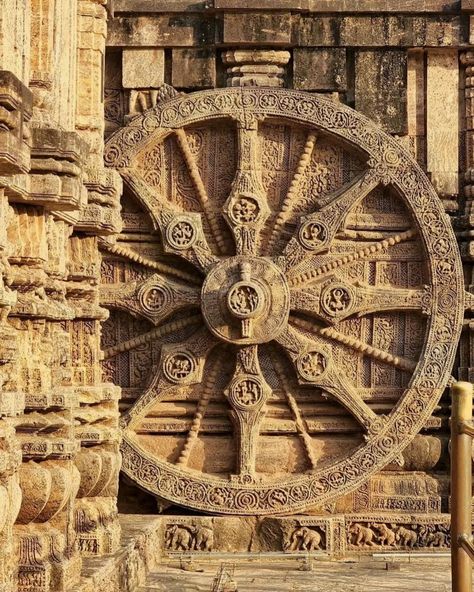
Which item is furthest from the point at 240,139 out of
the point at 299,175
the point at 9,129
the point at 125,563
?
the point at 9,129

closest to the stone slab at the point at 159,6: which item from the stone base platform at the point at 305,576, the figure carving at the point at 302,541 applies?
the figure carving at the point at 302,541

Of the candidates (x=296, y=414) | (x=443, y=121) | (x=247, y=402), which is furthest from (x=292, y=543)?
(x=443, y=121)

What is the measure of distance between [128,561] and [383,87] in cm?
451

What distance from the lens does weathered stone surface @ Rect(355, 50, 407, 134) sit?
14.6 meters

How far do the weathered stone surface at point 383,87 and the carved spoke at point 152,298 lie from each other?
6.36ft

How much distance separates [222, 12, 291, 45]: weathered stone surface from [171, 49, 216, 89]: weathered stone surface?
23 cm

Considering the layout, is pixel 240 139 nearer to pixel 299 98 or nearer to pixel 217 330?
pixel 299 98

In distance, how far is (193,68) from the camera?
1468 centimetres

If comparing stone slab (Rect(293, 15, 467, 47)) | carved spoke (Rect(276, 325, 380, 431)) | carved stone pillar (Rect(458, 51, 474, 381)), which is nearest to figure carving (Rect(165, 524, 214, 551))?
carved spoke (Rect(276, 325, 380, 431))

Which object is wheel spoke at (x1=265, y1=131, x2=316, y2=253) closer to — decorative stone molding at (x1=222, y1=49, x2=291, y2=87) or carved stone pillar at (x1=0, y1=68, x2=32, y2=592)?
decorative stone molding at (x1=222, y1=49, x2=291, y2=87)

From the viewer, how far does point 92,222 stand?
1256 centimetres

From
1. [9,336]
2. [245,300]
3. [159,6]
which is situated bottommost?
[9,336]

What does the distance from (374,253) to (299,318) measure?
0.75 metres

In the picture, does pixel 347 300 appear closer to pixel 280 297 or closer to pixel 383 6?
pixel 280 297
